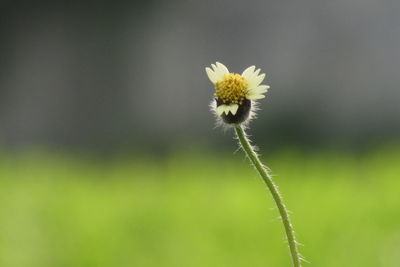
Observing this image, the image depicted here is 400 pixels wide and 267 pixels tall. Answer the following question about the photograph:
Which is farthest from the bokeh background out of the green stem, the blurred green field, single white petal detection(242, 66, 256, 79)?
the green stem

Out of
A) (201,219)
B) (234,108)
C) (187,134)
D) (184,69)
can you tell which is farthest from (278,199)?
(184,69)

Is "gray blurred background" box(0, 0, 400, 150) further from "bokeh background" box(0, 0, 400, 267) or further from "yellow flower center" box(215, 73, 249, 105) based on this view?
"yellow flower center" box(215, 73, 249, 105)

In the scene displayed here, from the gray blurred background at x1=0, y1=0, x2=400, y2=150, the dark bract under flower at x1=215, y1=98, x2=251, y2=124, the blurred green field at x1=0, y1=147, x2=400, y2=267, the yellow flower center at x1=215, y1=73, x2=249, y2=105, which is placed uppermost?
the gray blurred background at x1=0, y1=0, x2=400, y2=150

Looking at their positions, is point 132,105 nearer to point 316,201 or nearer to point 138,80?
point 138,80

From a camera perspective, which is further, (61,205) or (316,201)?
(61,205)

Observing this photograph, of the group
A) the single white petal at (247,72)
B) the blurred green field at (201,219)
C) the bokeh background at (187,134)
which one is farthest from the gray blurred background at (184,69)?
the single white petal at (247,72)

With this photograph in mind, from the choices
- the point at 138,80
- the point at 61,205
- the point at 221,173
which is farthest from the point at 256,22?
the point at 61,205
